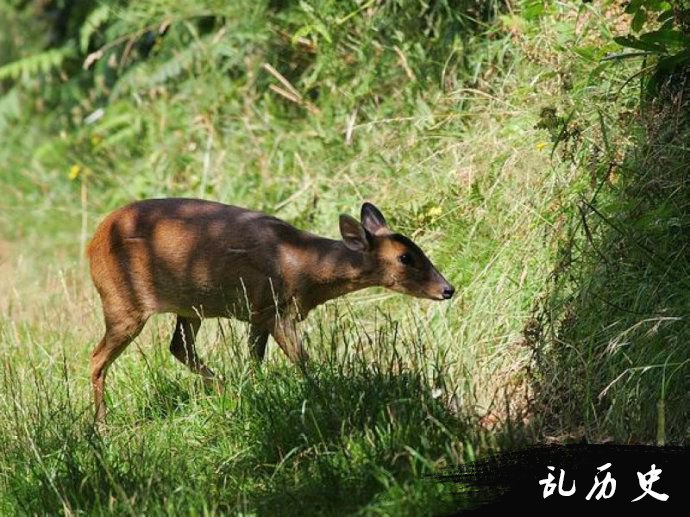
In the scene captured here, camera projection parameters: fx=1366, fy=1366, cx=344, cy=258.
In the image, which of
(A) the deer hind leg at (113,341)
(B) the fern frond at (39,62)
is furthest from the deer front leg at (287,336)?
(B) the fern frond at (39,62)

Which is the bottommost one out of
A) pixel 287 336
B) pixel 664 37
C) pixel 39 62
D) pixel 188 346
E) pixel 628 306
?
pixel 188 346

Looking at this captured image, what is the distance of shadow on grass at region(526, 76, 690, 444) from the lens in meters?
5.95

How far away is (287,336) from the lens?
7086mm

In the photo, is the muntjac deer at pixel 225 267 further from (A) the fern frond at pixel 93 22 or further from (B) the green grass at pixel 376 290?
(A) the fern frond at pixel 93 22

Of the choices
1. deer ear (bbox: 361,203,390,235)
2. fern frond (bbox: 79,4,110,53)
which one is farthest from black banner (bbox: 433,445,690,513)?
fern frond (bbox: 79,4,110,53)

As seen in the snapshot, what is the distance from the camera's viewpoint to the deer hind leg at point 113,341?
23.9 feet

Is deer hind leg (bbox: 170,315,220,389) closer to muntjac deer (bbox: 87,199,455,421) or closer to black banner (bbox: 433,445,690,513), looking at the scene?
muntjac deer (bbox: 87,199,455,421)

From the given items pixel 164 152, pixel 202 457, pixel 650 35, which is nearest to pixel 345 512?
pixel 202 457

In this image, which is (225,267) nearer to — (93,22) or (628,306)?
(628,306)

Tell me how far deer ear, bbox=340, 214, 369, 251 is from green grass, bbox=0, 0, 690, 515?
1.29ft

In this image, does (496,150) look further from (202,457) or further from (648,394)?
(202,457)

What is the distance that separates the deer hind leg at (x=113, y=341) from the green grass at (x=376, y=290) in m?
0.15

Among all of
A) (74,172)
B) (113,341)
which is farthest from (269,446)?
(74,172)

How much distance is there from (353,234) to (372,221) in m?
0.21
